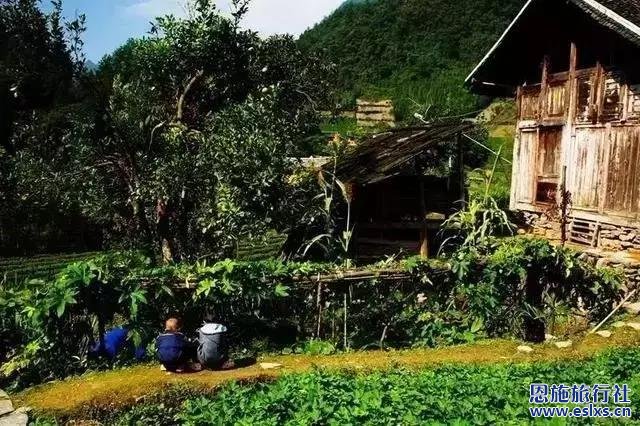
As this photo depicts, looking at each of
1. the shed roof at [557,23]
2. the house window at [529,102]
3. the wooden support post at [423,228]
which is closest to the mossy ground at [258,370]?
the wooden support post at [423,228]

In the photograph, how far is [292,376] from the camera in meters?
7.24

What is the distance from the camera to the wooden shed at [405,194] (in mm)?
15857

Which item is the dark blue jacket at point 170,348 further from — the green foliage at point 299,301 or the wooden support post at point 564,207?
the wooden support post at point 564,207

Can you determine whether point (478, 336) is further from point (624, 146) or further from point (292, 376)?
point (624, 146)

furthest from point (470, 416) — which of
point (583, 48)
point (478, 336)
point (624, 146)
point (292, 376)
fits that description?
point (583, 48)

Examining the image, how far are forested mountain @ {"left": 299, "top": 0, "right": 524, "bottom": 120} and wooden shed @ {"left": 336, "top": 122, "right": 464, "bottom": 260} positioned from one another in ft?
105

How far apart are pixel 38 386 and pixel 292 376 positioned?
333 centimetres

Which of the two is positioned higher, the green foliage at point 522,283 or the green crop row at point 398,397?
the green foliage at point 522,283

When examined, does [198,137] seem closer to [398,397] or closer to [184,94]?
[184,94]

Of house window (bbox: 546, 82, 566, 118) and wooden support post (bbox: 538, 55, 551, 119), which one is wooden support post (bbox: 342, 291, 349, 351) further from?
wooden support post (bbox: 538, 55, 551, 119)

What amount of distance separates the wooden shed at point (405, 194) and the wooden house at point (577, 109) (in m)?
2.58

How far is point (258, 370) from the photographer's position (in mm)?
7891

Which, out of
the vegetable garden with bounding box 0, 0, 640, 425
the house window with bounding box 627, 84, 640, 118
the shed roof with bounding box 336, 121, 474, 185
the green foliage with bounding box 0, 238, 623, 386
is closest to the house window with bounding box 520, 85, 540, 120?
the shed roof with bounding box 336, 121, 474, 185

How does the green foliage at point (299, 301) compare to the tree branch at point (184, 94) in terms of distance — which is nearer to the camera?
the green foliage at point (299, 301)
